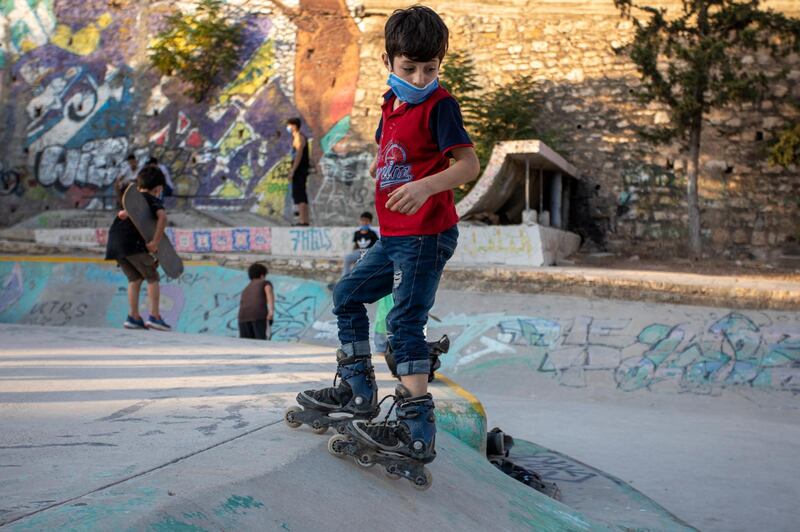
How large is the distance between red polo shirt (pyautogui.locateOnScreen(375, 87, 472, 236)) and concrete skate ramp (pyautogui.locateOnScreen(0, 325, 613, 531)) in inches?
33.2

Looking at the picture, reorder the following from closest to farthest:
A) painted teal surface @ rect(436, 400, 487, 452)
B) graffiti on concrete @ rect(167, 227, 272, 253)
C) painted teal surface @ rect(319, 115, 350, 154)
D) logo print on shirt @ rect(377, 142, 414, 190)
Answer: logo print on shirt @ rect(377, 142, 414, 190)
painted teal surface @ rect(436, 400, 487, 452)
graffiti on concrete @ rect(167, 227, 272, 253)
painted teal surface @ rect(319, 115, 350, 154)

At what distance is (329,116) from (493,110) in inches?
171

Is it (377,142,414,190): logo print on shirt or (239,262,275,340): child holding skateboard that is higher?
(377,142,414,190): logo print on shirt

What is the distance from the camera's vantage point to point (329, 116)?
18.9 m

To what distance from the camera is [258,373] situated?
4.51 metres

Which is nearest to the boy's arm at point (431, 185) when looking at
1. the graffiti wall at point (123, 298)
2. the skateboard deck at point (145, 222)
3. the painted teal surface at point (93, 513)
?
the painted teal surface at point (93, 513)

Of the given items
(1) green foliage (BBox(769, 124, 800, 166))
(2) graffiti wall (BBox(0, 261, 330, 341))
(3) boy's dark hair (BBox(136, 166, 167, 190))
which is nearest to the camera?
(3) boy's dark hair (BBox(136, 166, 167, 190))

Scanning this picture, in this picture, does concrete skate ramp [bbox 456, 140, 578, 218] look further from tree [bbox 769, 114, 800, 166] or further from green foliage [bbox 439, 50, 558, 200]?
tree [bbox 769, 114, 800, 166]

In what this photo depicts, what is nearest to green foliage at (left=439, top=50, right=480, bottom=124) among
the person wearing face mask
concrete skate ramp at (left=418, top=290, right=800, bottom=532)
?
the person wearing face mask

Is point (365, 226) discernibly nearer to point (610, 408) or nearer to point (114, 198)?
point (610, 408)

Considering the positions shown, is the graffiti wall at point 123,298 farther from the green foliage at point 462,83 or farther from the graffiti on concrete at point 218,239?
the green foliage at point 462,83

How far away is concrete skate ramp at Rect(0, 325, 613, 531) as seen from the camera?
75.6 inches

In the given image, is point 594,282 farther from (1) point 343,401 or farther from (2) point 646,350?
(1) point 343,401

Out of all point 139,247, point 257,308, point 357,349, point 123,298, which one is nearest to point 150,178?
point 139,247
